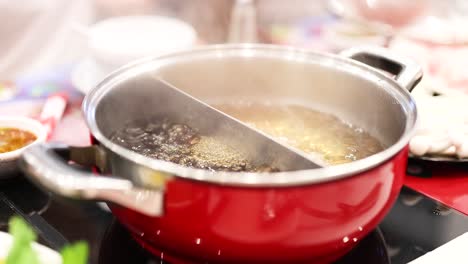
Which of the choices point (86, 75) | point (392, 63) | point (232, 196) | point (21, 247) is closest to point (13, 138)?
point (86, 75)

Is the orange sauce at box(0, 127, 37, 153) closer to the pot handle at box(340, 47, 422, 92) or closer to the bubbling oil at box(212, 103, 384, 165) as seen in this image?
the bubbling oil at box(212, 103, 384, 165)

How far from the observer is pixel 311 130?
1338 millimetres

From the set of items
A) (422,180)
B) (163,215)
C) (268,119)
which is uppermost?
(163,215)

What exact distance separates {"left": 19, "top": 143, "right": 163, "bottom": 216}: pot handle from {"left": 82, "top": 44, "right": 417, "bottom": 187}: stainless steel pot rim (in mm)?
47

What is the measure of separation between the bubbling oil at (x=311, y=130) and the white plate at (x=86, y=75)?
1.56 ft

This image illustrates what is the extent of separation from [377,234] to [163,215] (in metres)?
0.51

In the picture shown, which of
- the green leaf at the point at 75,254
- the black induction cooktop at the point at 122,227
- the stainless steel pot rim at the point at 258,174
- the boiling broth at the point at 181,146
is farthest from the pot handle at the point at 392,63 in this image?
the green leaf at the point at 75,254

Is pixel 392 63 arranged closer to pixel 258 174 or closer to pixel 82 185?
pixel 258 174

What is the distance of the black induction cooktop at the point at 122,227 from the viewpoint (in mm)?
1060

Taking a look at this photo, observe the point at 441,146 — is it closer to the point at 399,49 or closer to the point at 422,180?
the point at 422,180

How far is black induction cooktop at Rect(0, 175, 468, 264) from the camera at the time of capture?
106cm

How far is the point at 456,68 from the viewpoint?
182cm

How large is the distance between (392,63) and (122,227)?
28.6 inches

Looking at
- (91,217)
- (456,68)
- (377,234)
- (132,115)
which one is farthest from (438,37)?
(91,217)
